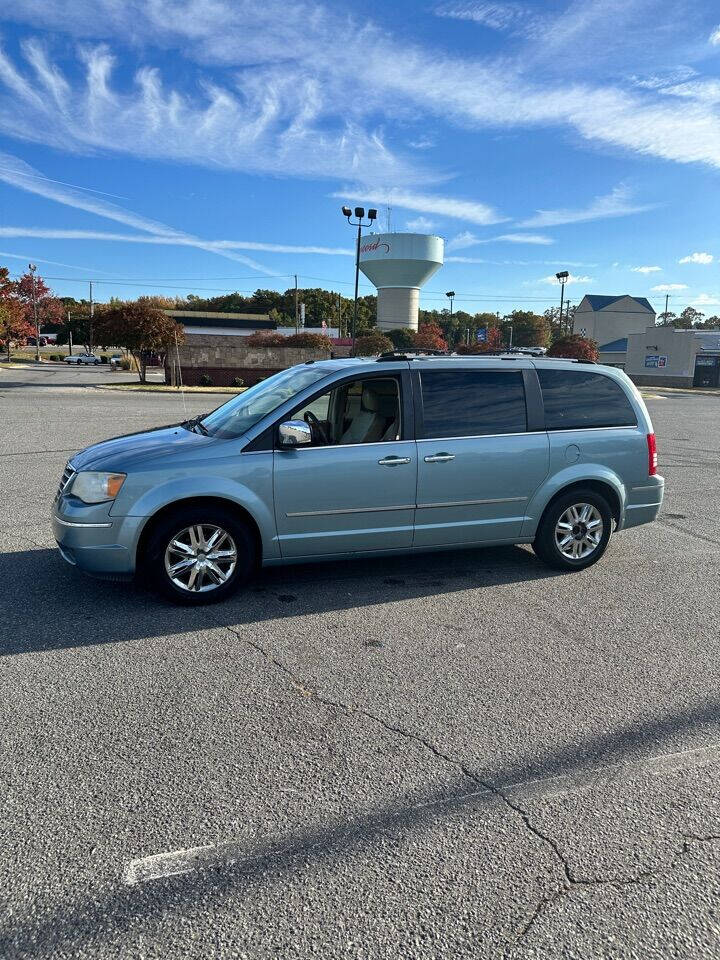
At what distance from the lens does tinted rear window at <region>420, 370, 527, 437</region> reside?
17.2ft

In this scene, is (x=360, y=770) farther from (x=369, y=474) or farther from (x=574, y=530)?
(x=574, y=530)

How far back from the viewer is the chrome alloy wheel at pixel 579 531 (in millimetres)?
5625

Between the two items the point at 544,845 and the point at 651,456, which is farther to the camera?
the point at 651,456

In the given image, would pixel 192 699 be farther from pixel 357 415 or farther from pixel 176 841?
pixel 357 415

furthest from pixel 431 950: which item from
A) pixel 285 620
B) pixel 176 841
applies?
pixel 285 620

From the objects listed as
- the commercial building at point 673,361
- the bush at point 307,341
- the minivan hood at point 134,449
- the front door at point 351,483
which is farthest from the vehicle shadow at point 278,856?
the commercial building at point 673,361

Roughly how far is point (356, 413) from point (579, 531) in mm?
2151

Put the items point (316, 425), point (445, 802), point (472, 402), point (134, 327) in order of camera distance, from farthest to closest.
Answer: point (134, 327)
point (472, 402)
point (316, 425)
point (445, 802)

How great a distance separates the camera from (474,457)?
5.24 metres

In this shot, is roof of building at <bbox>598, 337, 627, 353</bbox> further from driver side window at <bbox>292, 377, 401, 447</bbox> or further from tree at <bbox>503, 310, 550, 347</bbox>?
driver side window at <bbox>292, 377, 401, 447</bbox>

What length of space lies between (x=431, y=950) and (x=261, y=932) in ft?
1.74

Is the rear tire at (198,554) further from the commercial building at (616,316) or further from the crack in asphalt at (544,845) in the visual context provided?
the commercial building at (616,316)

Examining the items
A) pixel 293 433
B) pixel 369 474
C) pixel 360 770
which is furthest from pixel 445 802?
pixel 293 433

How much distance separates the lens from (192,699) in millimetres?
3498
